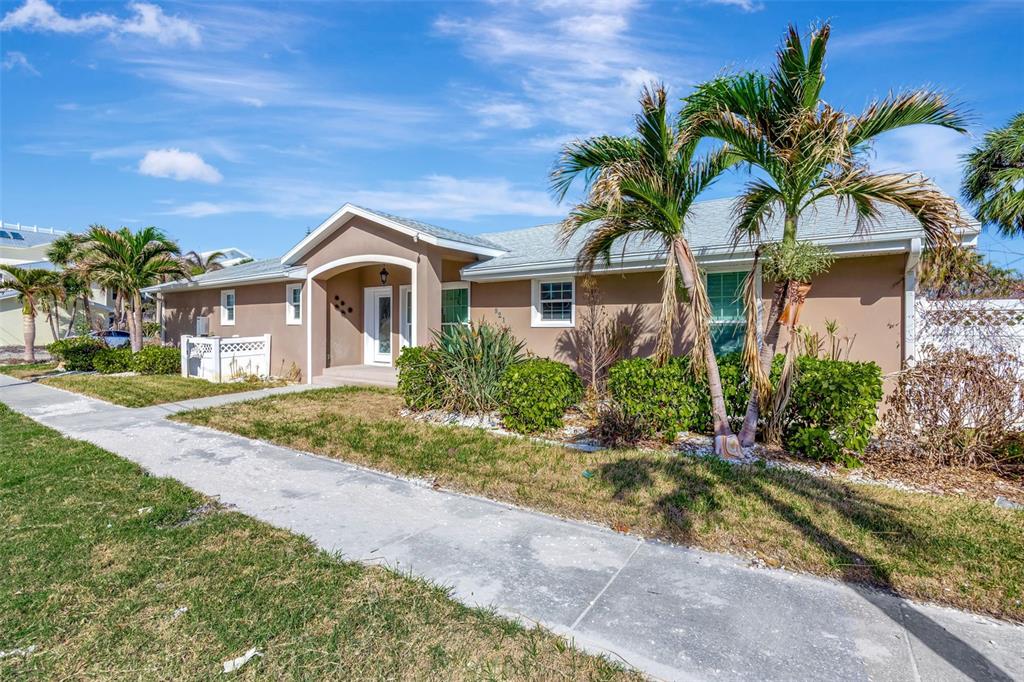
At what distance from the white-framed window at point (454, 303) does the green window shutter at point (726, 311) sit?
19.6 feet

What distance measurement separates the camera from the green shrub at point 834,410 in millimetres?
6180

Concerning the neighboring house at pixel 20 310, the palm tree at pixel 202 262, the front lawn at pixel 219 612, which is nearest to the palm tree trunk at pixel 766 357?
the front lawn at pixel 219 612

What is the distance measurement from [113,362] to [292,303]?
750cm

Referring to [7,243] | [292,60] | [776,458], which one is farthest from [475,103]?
[7,243]

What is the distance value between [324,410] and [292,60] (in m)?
7.45

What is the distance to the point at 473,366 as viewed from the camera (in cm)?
954

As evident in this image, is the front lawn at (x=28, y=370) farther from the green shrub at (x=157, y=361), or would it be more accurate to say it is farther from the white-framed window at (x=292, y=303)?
the white-framed window at (x=292, y=303)

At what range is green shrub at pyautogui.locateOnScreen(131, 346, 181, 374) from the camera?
55.7 ft

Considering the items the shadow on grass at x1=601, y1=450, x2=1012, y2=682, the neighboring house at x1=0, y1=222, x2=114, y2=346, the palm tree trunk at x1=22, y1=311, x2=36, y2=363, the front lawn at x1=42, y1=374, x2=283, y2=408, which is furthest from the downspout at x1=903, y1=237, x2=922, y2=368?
the neighboring house at x1=0, y1=222, x2=114, y2=346

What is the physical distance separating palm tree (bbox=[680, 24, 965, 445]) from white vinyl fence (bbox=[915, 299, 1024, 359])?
5.52ft

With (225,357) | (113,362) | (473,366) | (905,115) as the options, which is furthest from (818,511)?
(113,362)

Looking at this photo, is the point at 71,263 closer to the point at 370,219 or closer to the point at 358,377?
the point at 358,377

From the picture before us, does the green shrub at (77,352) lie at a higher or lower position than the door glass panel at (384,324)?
lower

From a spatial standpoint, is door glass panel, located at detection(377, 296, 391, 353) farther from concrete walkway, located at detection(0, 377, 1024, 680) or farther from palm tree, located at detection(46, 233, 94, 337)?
palm tree, located at detection(46, 233, 94, 337)
